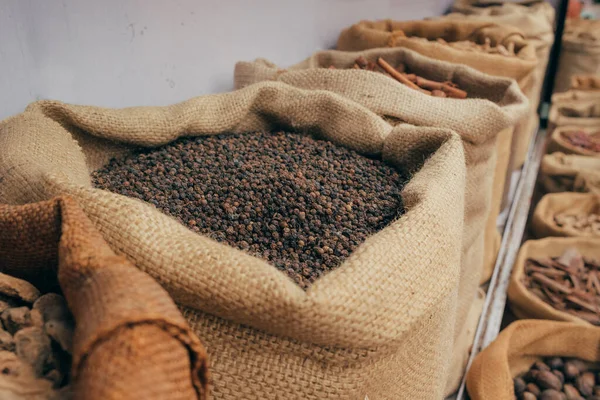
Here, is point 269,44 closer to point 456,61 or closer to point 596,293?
point 456,61

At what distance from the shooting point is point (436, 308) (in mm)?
782

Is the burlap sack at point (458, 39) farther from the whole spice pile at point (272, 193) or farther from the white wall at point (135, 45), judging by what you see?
the whole spice pile at point (272, 193)

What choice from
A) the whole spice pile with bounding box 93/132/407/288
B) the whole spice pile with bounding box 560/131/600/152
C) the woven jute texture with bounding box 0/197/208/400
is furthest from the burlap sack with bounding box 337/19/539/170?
the woven jute texture with bounding box 0/197/208/400

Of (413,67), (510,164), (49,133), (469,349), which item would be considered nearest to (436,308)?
(49,133)

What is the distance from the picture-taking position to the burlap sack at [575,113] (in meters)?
2.83

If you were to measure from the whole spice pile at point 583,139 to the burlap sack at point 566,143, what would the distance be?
0.06ft

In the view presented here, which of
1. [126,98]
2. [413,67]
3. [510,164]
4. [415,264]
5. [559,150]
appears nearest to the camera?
[415,264]

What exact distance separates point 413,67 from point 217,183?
3.37 feet

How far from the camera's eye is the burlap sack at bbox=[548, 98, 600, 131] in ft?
9.29

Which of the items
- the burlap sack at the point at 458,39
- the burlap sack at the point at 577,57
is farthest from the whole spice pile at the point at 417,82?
the burlap sack at the point at 577,57

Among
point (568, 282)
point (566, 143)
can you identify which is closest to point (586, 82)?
point (566, 143)

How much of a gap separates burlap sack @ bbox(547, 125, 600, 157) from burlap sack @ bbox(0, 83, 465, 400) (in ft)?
5.98

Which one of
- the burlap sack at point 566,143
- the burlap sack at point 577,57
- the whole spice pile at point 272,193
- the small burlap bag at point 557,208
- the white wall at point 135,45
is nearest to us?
the whole spice pile at point 272,193

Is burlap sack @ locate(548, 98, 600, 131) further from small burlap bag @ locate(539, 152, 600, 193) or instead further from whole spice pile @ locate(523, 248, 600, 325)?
whole spice pile @ locate(523, 248, 600, 325)
